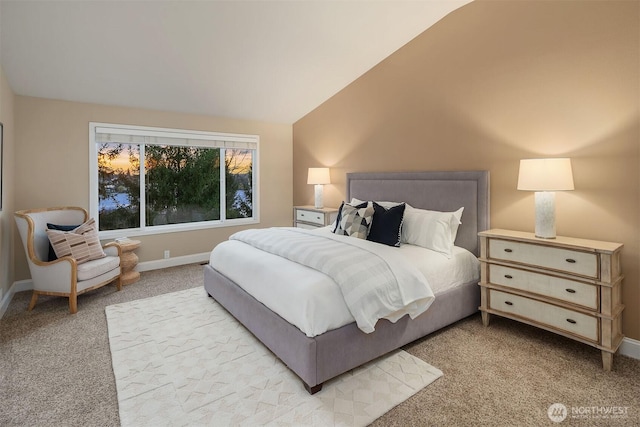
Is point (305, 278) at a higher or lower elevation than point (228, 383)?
higher

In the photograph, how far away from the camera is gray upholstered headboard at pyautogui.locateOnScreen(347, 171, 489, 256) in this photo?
10.8 feet

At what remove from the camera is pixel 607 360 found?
226 centimetres

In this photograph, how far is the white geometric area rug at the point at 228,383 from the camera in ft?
6.03

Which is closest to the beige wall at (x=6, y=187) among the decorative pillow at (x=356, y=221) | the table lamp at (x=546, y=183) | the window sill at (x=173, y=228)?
the window sill at (x=173, y=228)

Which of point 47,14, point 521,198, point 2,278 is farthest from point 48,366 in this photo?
point 521,198

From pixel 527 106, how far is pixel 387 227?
5.43 feet

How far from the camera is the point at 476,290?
122 inches

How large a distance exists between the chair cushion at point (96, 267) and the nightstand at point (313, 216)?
2.56 metres

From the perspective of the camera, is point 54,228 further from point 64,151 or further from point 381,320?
point 381,320

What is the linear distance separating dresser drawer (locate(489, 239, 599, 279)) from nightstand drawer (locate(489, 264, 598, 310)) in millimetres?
83

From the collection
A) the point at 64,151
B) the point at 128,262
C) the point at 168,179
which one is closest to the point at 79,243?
the point at 128,262

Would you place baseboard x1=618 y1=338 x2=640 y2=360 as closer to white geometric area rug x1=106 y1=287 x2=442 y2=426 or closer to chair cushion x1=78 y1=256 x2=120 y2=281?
white geometric area rug x1=106 y1=287 x2=442 y2=426

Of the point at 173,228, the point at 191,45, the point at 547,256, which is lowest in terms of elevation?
the point at 547,256

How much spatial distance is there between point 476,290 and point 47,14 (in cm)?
→ 451
